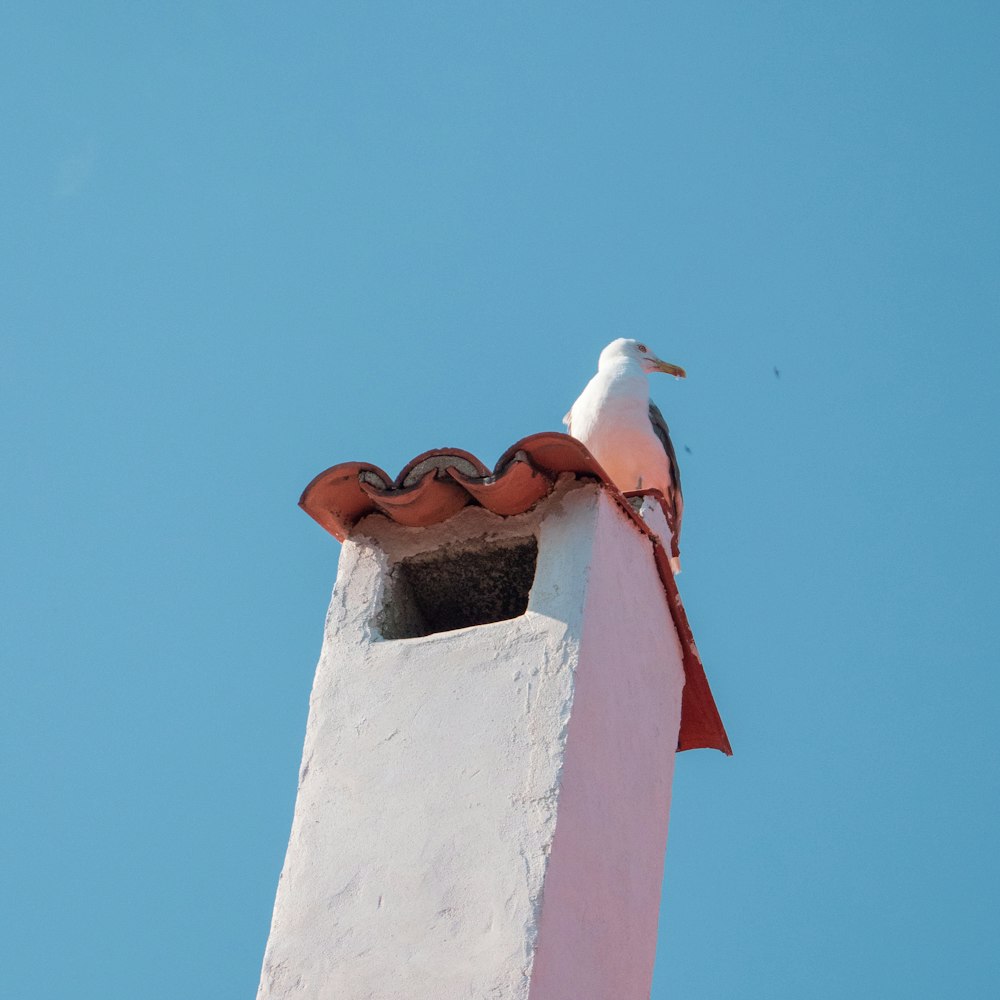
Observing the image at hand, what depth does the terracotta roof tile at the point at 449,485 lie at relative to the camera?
625 cm

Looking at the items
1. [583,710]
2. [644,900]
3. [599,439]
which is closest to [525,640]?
[583,710]

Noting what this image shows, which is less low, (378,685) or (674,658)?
(674,658)

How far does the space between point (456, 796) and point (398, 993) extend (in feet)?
2.12

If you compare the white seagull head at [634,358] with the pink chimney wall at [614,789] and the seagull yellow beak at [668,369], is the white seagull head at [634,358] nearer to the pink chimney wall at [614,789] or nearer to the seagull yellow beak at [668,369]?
the seagull yellow beak at [668,369]

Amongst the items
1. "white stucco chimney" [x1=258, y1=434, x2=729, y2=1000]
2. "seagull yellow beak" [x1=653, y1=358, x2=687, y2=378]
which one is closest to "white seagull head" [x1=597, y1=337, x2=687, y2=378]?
"seagull yellow beak" [x1=653, y1=358, x2=687, y2=378]

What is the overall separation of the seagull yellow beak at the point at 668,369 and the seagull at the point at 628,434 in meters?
0.90

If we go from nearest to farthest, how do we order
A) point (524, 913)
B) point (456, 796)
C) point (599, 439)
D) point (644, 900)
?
point (524, 913), point (456, 796), point (644, 900), point (599, 439)

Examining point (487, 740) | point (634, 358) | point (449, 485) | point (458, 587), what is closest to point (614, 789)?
point (487, 740)

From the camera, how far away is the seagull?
24.8ft

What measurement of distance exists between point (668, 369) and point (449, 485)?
127 inches

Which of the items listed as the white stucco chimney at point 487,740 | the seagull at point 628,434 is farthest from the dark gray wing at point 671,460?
the white stucco chimney at point 487,740

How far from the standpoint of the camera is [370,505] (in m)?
6.55

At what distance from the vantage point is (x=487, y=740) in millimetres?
5668

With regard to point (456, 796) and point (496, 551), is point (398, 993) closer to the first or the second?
point (456, 796)
